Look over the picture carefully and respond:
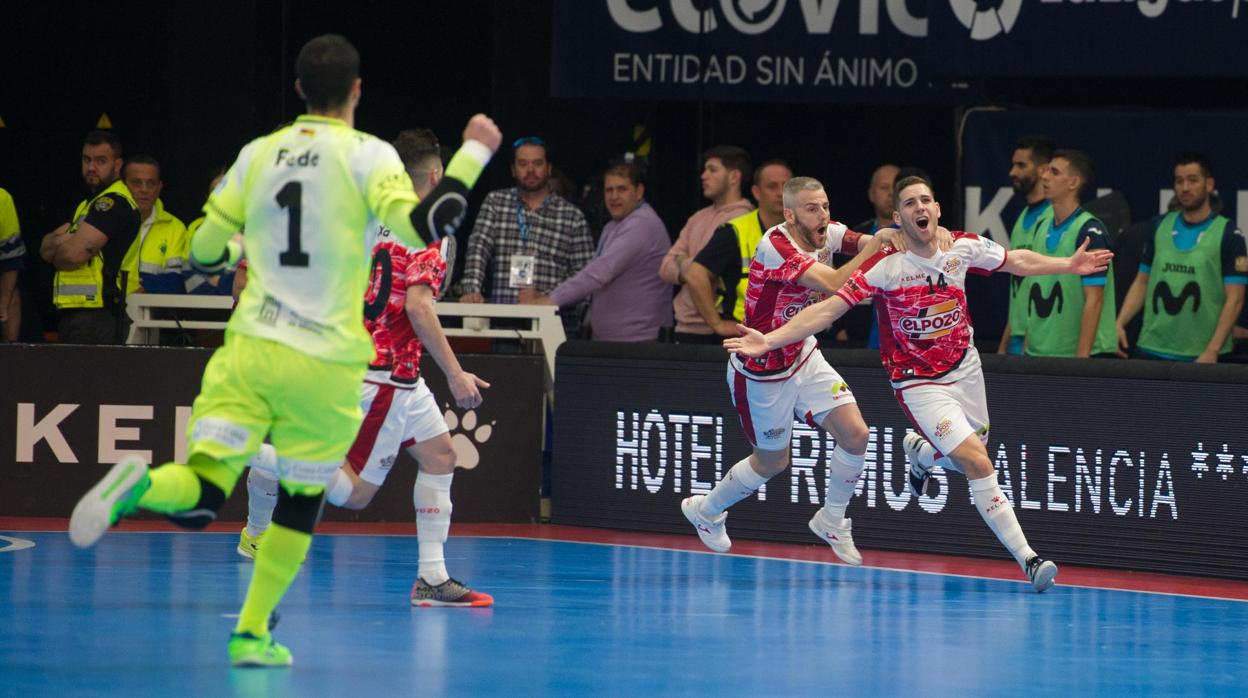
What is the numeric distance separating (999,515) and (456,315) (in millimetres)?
3747

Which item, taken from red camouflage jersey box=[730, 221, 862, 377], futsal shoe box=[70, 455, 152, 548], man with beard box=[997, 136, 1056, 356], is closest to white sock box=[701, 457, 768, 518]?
red camouflage jersey box=[730, 221, 862, 377]

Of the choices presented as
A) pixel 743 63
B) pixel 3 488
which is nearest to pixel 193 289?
pixel 3 488

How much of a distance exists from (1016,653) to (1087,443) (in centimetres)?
304

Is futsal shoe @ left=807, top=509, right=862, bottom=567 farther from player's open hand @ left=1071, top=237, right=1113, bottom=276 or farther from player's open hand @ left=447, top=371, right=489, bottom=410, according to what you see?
player's open hand @ left=447, top=371, right=489, bottom=410

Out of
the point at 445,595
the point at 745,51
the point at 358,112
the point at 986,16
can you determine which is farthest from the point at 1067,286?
the point at 358,112

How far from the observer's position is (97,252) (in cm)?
1145

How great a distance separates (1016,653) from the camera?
24.1 ft

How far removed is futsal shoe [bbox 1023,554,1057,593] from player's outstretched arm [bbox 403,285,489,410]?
110 inches

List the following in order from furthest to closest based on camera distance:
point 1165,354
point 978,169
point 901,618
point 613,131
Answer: point 613,131, point 978,169, point 1165,354, point 901,618

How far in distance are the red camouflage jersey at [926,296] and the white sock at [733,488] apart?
93 centimetres

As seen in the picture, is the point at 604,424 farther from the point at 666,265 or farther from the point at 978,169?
the point at 978,169

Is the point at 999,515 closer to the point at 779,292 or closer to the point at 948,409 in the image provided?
the point at 948,409

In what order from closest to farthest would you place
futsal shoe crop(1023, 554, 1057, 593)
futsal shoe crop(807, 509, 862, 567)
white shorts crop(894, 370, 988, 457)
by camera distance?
futsal shoe crop(1023, 554, 1057, 593), white shorts crop(894, 370, 988, 457), futsal shoe crop(807, 509, 862, 567)

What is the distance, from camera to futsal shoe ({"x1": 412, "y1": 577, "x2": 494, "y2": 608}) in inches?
321
